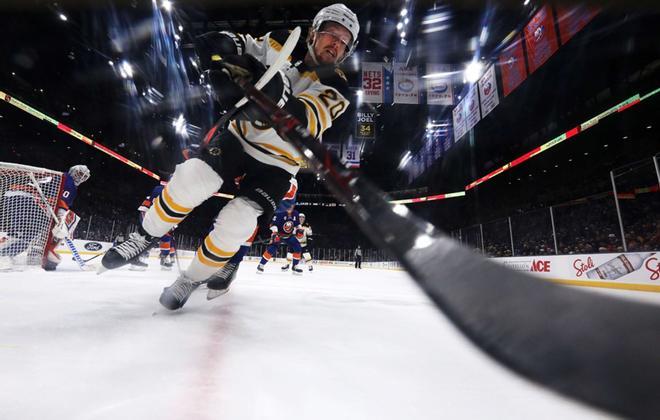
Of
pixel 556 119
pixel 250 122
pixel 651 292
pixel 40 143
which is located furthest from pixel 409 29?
pixel 40 143

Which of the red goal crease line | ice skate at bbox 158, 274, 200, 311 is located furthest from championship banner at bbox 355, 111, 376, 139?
ice skate at bbox 158, 274, 200, 311

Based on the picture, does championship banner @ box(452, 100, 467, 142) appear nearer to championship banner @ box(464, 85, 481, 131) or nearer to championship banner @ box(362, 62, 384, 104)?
championship banner @ box(464, 85, 481, 131)

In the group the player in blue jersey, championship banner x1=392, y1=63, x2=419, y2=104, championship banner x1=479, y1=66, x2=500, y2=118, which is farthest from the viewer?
championship banner x1=392, y1=63, x2=419, y2=104

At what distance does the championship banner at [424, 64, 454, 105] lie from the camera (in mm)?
7551

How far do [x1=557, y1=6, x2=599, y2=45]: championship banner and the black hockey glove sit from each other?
581cm

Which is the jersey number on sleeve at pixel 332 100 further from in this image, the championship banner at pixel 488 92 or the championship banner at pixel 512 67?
the championship banner at pixel 488 92

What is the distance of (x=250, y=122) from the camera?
1310mm

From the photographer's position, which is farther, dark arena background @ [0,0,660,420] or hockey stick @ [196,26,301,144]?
hockey stick @ [196,26,301,144]

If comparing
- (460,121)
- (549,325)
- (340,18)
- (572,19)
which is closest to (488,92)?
(460,121)

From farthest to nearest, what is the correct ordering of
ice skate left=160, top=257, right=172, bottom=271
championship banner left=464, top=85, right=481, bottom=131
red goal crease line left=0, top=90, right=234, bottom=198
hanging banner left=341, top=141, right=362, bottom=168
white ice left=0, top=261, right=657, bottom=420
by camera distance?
hanging banner left=341, top=141, right=362, bottom=168, red goal crease line left=0, top=90, right=234, bottom=198, championship banner left=464, top=85, right=481, bottom=131, ice skate left=160, top=257, right=172, bottom=271, white ice left=0, top=261, right=657, bottom=420

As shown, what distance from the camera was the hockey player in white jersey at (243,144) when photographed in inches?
45.7

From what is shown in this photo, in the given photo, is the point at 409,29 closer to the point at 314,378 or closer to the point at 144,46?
the point at 144,46

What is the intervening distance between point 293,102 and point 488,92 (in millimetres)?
7030

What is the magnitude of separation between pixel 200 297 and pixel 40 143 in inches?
479
